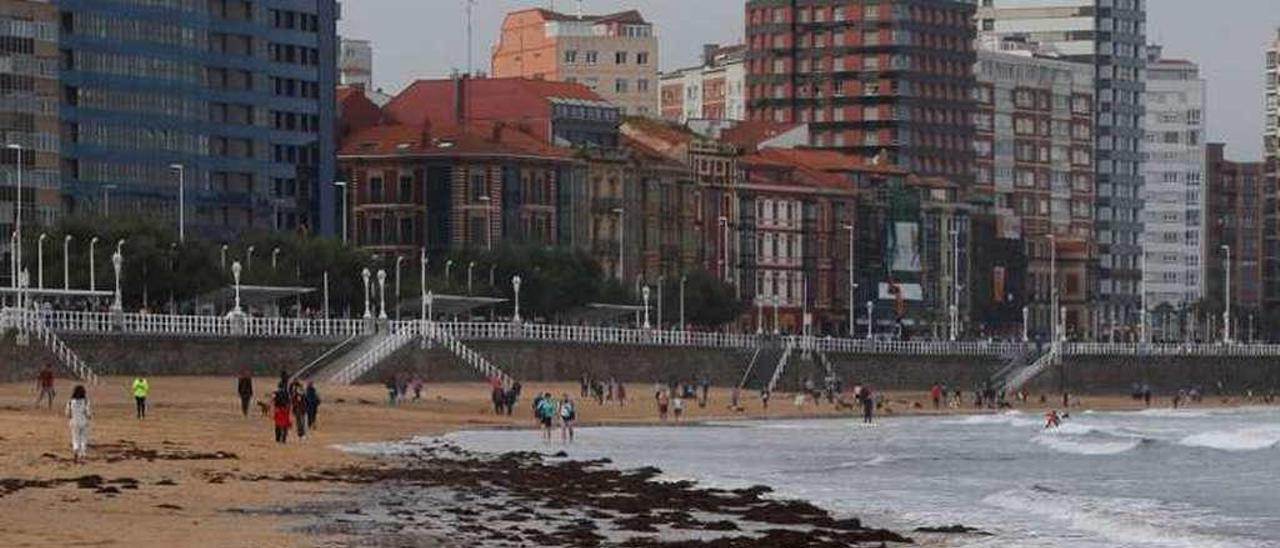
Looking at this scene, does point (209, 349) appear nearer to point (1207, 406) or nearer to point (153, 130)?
point (153, 130)

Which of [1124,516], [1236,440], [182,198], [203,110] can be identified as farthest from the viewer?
[203,110]

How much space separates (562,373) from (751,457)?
158 feet

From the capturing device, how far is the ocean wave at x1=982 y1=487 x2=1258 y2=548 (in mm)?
52281

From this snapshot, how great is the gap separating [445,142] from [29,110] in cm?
2915

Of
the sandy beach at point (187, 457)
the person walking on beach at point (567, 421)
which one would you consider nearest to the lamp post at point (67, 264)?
the sandy beach at point (187, 457)


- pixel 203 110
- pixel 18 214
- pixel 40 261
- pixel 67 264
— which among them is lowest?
pixel 67 264

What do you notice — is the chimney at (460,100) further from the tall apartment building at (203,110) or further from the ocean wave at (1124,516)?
the ocean wave at (1124,516)

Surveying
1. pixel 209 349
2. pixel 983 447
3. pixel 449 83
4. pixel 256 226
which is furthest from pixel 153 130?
pixel 983 447

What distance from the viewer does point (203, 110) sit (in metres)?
163

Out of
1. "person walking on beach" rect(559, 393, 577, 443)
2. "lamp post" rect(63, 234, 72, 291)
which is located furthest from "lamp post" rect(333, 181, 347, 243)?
"person walking on beach" rect(559, 393, 577, 443)

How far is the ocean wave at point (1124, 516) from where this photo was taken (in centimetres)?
5228

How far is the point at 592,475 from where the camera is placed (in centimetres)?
6556

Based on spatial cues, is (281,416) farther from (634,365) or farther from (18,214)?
(18,214)

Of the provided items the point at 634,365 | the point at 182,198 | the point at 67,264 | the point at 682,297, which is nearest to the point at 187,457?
the point at 67,264
